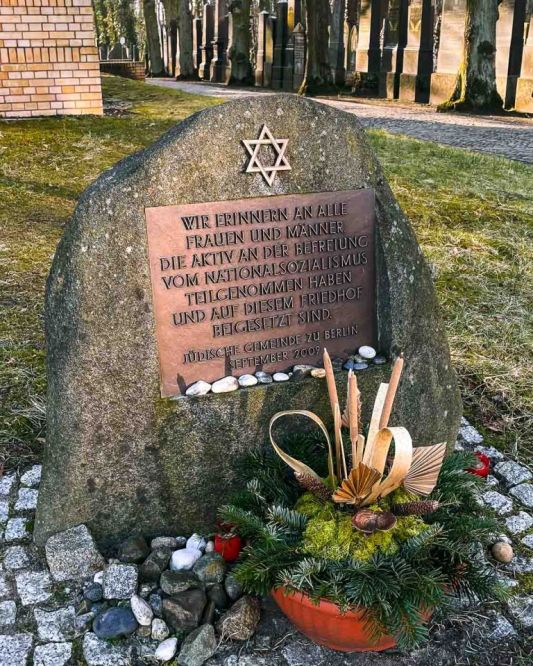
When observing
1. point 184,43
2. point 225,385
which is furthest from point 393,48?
point 225,385

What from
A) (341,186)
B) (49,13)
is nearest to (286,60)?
(49,13)

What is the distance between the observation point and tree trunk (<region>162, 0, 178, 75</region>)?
3428 cm

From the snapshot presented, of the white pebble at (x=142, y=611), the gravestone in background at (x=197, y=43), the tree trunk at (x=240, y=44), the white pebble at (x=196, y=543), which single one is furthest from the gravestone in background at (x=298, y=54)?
the white pebble at (x=142, y=611)

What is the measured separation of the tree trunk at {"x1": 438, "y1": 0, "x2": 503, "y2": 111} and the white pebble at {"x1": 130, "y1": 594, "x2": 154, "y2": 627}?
15151mm

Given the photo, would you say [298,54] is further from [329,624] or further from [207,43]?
[329,624]

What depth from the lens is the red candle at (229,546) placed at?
2.83 metres

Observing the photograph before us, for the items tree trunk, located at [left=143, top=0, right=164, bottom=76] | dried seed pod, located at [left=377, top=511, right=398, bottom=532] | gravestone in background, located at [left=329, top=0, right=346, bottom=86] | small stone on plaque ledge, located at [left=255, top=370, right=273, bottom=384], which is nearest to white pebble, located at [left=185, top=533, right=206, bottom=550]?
small stone on plaque ledge, located at [left=255, top=370, right=273, bottom=384]

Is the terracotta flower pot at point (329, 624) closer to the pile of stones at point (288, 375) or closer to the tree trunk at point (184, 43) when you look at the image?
the pile of stones at point (288, 375)

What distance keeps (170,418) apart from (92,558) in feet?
2.01

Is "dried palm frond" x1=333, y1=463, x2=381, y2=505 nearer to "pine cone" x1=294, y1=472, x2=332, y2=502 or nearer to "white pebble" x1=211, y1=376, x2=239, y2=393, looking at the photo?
"pine cone" x1=294, y1=472, x2=332, y2=502

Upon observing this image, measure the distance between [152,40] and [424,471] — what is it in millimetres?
34135

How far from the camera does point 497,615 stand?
106 inches

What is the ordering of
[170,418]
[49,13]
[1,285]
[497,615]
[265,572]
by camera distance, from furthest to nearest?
[49,13] < [1,285] < [170,418] < [497,615] < [265,572]

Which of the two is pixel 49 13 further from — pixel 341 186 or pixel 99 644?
pixel 99 644
